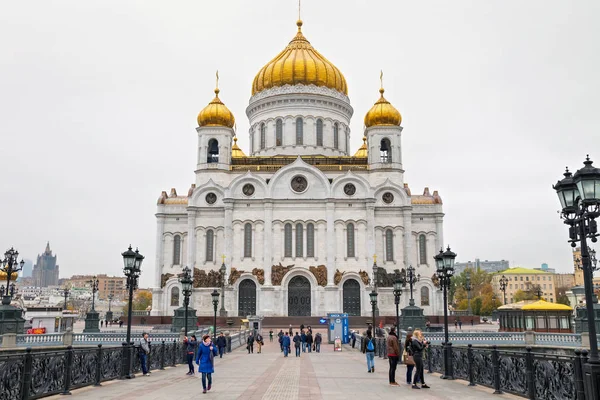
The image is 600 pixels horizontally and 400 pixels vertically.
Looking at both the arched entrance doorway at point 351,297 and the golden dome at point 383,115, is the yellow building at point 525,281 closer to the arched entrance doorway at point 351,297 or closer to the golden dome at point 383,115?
the golden dome at point 383,115

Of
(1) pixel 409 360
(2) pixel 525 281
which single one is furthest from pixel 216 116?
(2) pixel 525 281

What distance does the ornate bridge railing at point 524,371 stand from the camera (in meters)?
9.51

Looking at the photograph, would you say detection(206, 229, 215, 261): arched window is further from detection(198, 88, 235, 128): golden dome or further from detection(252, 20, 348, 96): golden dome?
detection(252, 20, 348, 96): golden dome

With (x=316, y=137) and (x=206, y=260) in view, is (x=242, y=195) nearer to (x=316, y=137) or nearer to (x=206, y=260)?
(x=206, y=260)

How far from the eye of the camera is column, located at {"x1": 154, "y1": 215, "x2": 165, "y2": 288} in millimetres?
51094

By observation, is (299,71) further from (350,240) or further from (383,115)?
(350,240)

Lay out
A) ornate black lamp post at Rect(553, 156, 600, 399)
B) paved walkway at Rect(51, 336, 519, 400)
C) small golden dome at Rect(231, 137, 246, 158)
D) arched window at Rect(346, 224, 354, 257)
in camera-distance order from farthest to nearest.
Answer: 1. small golden dome at Rect(231, 137, 246, 158)
2. arched window at Rect(346, 224, 354, 257)
3. paved walkway at Rect(51, 336, 519, 400)
4. ornate black lamp post at Rect(553, 156, 600, 399)

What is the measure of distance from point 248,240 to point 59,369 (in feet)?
125

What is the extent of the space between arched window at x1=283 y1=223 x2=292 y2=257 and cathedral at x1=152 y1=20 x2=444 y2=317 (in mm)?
88

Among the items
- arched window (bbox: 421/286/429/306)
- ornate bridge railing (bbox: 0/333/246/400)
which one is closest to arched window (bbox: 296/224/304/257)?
arched window (bbox: 421/286/429/306)

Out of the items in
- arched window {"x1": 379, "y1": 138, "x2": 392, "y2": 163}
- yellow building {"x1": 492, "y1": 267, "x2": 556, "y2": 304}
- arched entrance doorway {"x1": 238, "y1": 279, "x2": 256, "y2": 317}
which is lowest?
arched entrance doorway {"x1": 238, "y1": 279, "x2": 256, "y2": 317}

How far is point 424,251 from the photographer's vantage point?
2024 inches

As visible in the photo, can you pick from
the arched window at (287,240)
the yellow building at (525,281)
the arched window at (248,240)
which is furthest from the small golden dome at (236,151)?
the yellow building at (525,281)

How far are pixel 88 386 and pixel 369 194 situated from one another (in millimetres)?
38627
